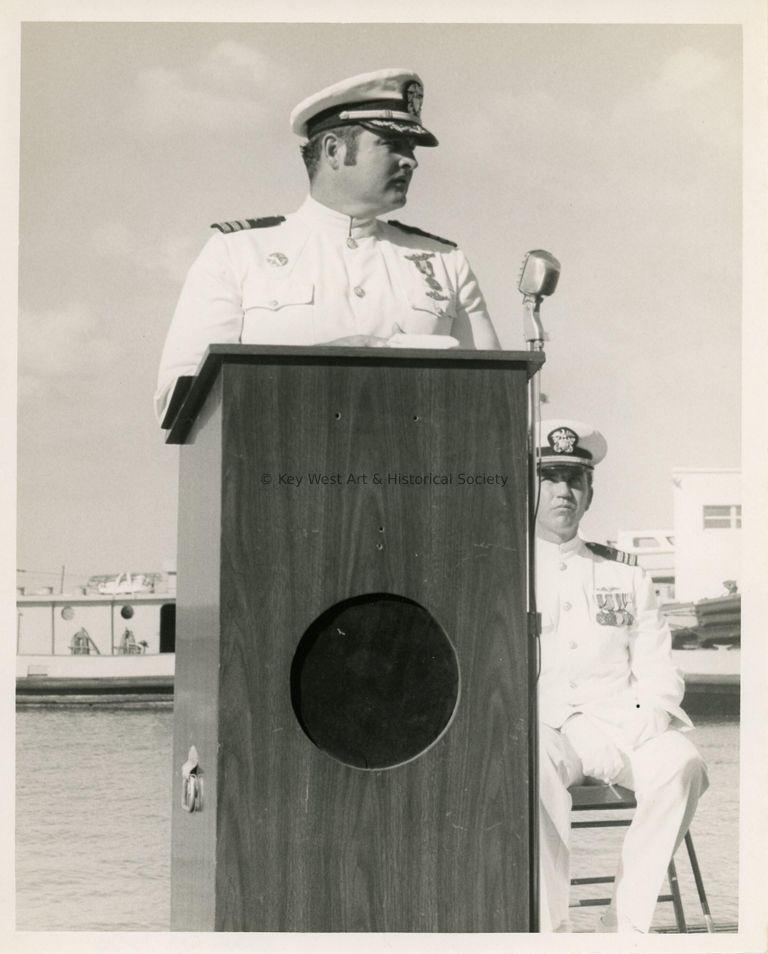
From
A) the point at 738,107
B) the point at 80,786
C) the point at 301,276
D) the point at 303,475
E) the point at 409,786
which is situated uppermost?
the point at 738,107

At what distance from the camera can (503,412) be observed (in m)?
2.25

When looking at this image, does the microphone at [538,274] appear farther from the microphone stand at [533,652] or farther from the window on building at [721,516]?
the window on building at [721,516]

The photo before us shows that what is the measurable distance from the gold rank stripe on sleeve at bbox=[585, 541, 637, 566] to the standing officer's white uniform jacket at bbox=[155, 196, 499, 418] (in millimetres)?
1035

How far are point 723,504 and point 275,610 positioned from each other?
2436mm

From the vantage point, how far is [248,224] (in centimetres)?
311

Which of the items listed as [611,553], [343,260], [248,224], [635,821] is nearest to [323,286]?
[343,260]

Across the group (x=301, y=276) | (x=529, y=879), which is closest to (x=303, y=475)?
(x=529, y=879)

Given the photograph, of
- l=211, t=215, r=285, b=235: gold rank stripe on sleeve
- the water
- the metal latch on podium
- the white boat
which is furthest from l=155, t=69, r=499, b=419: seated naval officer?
the white boat

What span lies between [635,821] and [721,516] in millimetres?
1073

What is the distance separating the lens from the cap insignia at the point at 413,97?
2.94 m

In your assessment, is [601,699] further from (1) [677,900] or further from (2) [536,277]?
(2) [536,277]

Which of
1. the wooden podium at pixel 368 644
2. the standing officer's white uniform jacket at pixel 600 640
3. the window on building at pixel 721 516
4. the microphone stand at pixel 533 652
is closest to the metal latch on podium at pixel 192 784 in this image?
the wooden podium at pixel 368 644

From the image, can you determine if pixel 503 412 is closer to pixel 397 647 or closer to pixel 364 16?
pixel 397 647

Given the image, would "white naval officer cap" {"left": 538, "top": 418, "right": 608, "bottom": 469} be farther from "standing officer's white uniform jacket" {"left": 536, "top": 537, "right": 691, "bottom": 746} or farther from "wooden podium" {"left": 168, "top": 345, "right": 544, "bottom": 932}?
"wooden podium" {"left": 168, "top": 345, "right": 544, "bottom": 932}
